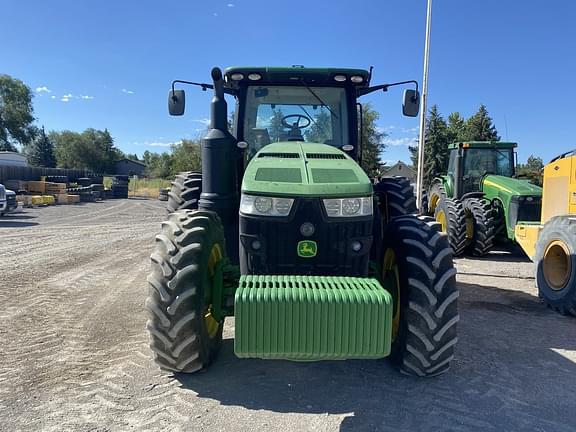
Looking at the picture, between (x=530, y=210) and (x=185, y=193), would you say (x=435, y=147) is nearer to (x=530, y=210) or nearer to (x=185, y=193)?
(x=530, y=210)

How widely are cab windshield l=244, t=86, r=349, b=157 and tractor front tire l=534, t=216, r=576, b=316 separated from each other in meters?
3.34

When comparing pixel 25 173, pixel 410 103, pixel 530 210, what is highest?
pixel 410 103

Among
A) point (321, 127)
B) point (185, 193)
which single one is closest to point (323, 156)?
point (321, 127)

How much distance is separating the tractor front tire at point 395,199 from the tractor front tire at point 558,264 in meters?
2.19

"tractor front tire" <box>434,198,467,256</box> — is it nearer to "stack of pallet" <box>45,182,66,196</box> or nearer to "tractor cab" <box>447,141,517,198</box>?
"tractor cab" <box>447,141,517,198</box>

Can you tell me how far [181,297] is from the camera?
10.7 feet

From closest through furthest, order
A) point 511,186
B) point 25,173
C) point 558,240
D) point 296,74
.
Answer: point 296,74
point 558,240
point 511,186
point 25,173

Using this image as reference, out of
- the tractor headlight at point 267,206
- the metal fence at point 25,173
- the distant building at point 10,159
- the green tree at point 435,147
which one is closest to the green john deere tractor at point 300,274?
the tractor headlight at point 267,206

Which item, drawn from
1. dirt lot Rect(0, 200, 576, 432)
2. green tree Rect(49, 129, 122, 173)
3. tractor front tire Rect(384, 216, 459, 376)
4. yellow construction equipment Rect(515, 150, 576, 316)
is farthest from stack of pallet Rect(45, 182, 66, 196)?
green tree Rect(49, 129, 122, 173)

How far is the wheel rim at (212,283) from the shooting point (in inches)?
144

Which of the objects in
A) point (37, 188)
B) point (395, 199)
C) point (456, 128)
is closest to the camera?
point (395, 199)

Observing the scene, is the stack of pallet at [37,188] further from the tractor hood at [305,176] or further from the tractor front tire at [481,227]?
the tractor hood at [305,176]

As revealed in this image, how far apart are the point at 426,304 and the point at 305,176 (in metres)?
1.29

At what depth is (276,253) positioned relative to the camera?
351 centimetres
